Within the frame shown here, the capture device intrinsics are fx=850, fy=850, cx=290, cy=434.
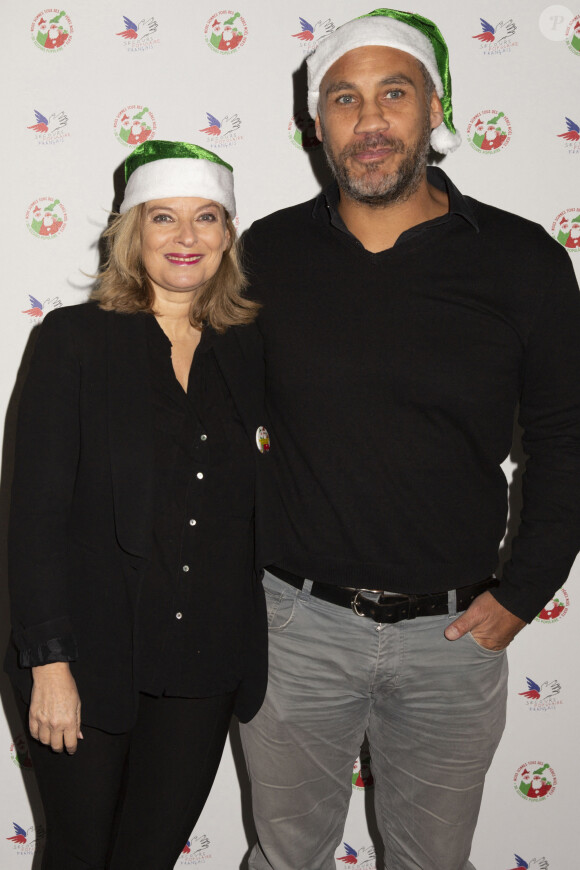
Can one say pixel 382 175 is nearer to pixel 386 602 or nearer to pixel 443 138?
pixel 443 138

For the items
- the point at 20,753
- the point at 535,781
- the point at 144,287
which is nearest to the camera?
the point at 144,287

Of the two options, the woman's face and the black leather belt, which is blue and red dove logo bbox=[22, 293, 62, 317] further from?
the black leather belt

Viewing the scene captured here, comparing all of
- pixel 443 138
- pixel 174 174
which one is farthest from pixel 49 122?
pixel 443 138

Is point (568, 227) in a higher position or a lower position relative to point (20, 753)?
higher

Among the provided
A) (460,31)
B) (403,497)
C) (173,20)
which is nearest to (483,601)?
(403,497)

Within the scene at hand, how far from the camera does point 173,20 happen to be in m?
2.20

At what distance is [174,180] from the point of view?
181cm

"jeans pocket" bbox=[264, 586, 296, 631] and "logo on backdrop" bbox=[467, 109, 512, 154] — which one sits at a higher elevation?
"logo on backdrop" bbox=[467, 109, 512, 154]

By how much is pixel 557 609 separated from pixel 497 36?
5.24ft

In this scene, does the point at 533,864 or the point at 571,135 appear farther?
the point at 533,864

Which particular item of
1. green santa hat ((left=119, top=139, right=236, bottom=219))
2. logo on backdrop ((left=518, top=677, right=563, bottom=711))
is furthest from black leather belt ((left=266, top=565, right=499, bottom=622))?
green santa hat ((left=119, top=139, right=236, bottom=219))

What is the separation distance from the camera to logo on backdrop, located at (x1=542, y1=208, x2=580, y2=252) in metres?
2.32

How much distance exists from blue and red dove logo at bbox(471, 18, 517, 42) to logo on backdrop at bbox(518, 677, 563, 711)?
70.8 inches

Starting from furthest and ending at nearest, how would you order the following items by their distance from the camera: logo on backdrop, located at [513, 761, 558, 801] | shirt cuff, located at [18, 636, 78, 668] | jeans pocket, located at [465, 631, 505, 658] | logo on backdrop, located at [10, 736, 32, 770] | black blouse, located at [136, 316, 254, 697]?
logo on backdrop, located at [513, 761, 558, 801] → logo on backdrop, located at [10, 736, 32, 770] → jeans pocket, located at [465, 631, 505, 658] → black blouse, located at [136, 316, 254, 697] → shirt cuff, located at [18, 636, 78, 668]
